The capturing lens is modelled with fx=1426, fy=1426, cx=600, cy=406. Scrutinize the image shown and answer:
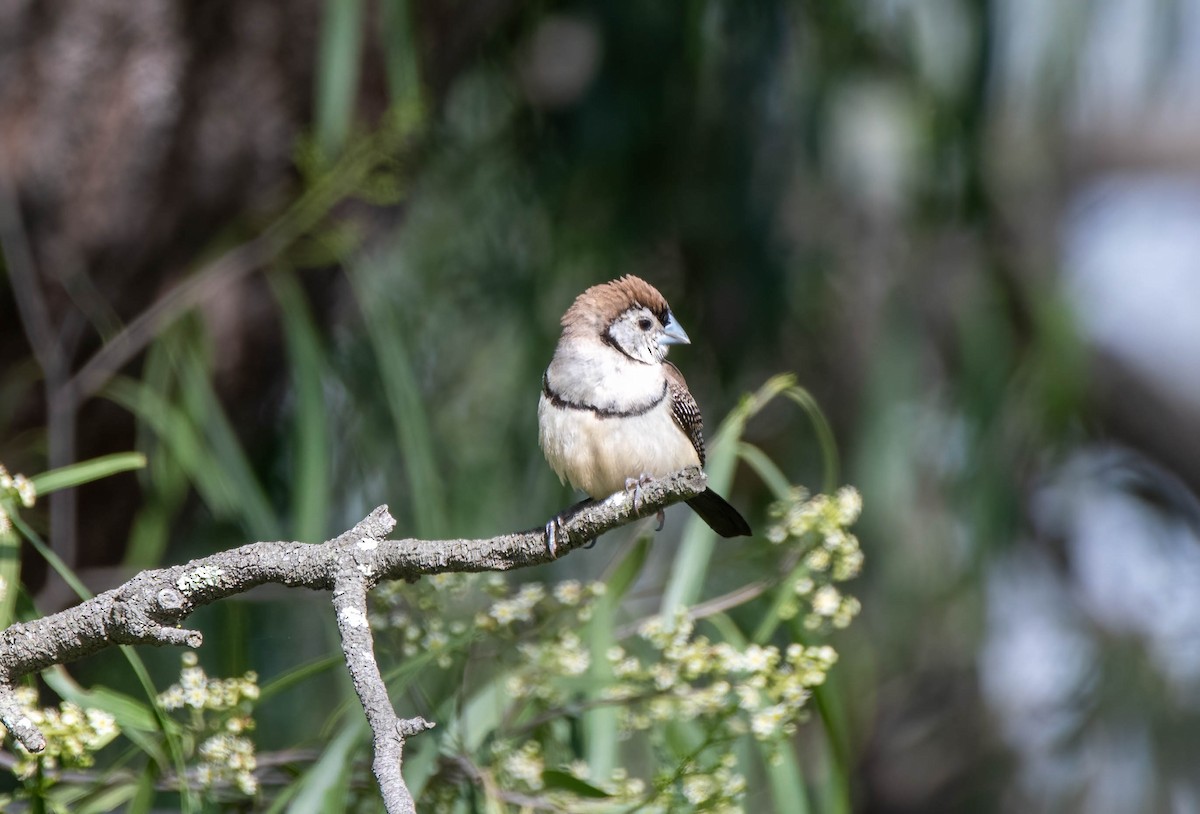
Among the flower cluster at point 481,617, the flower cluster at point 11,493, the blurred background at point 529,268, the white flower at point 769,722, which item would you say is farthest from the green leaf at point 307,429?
the white flower at point 769,722

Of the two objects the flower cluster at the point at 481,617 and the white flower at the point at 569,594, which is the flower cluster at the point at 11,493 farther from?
the white flower at the point at 569,594

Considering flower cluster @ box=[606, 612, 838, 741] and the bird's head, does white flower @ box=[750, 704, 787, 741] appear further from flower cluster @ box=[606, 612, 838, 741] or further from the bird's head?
the bird's head

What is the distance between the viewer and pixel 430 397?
341cm

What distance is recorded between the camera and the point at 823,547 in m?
1.83

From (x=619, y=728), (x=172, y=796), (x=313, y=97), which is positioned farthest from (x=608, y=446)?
(x=313, y=97)

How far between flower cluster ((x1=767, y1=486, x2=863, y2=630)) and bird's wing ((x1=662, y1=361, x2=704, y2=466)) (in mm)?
297

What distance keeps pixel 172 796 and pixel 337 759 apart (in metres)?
0.73

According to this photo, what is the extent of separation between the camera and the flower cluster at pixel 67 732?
142 centimetres

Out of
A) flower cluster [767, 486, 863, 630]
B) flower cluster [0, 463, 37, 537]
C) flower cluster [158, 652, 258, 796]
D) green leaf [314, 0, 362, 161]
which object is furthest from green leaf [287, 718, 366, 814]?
green leaf [314, 0, 362, 161]

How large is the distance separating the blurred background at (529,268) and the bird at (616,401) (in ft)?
1.30

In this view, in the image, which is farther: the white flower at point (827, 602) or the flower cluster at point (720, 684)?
the white flower at point (827, 602)

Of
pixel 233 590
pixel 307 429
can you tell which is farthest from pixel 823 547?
pixel 307 429

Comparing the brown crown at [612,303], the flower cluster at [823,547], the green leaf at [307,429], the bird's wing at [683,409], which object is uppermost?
the green leaf at [307,429]

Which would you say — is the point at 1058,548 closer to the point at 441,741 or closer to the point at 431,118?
the point at 431,118
